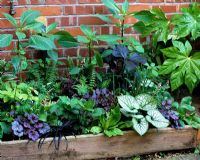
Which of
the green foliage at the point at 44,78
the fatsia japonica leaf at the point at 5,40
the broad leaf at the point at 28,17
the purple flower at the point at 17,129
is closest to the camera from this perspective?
the purple flower at the point at 17,129

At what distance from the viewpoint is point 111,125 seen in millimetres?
3199

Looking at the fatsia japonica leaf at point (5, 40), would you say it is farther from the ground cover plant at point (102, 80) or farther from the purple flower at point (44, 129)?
the purple flower at point (44, 129)

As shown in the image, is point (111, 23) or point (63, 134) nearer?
point (63, 134)

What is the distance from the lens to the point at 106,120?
3.19m

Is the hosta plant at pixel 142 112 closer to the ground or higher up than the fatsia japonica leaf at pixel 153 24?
closer to the ground

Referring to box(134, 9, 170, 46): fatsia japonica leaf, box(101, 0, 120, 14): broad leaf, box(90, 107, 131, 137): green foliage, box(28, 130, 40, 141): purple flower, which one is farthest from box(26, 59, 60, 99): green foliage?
box(134, 9, 170, 46): fatsia japonica leaf

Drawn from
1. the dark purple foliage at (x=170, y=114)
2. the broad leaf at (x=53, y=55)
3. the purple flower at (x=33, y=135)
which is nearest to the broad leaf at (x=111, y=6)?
the broad leaf at (x=53, y=55)

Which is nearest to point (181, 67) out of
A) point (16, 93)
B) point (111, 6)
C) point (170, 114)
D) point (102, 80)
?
point (170, 114)

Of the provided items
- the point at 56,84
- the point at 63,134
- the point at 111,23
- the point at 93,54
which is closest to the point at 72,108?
the point at 63,134

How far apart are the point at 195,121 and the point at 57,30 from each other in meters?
1.53

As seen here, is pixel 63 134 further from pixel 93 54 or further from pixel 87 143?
pixel 93 54

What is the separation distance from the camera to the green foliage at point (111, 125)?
3.16 metres

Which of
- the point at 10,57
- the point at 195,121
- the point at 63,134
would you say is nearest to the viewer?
the point at 63,134

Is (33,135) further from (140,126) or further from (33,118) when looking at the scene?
(140,126)
